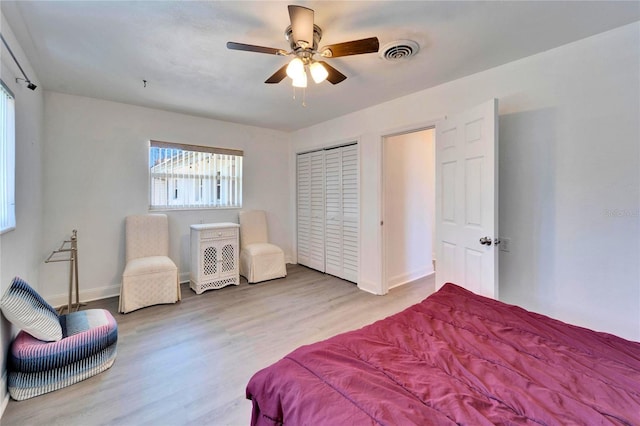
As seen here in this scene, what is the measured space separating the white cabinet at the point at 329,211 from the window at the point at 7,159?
3331mm

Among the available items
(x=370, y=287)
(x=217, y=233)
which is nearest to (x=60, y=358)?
(x=217, y=233)

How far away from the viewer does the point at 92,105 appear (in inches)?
132

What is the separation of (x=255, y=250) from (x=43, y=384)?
2533mm

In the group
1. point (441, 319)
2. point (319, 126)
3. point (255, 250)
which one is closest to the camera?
point (441, 319)

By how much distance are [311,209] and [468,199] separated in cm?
274

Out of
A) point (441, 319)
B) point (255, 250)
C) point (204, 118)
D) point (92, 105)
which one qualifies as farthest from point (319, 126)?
point (441, 319)

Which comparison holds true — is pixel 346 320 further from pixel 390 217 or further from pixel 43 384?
pixel 43 384

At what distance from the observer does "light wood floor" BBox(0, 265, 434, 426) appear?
166 centimetres

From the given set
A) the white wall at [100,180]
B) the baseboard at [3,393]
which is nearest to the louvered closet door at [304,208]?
the white wall at [100,180]

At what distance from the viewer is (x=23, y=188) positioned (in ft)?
7.84

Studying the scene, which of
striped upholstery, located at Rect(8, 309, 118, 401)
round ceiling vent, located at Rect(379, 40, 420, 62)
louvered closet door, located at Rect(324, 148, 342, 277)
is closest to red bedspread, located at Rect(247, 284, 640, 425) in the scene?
striped upholstery, located at Rect(8, 309, 118, 401)

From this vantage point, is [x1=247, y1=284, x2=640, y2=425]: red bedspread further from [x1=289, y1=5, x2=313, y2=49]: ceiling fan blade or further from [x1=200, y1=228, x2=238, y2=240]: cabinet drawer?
[x1=200, y1=228, x2=238, y2=240]: cabinet drawer

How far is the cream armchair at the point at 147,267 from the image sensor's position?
303cm

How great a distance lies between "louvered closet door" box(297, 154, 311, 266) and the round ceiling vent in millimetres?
2615
